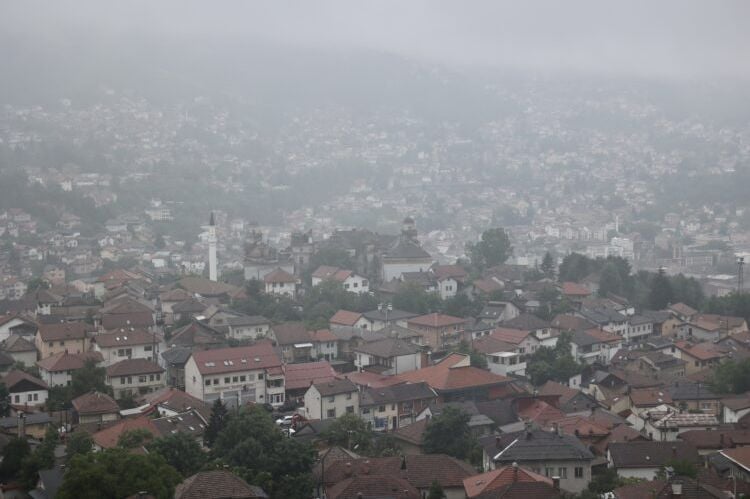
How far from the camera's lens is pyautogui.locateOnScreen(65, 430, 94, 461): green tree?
2156 cm

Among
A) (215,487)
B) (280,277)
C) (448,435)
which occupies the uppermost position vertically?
(215,487)

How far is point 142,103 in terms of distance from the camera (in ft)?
437

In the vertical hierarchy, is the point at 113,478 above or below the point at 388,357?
above

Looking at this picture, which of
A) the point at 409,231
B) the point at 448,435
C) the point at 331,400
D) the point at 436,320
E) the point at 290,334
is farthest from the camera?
the point at 409,231

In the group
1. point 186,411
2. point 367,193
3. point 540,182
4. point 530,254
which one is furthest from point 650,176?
point 186,411

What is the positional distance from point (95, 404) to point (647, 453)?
42.8 feet

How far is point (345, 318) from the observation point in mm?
36312

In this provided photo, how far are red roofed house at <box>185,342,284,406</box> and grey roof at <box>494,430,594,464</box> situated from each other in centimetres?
834

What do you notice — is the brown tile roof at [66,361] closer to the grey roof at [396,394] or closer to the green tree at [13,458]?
the green tree at [13,458]

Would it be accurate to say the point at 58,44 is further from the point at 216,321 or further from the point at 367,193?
the point at 216,321

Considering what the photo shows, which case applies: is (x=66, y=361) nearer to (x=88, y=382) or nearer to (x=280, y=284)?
(x=88, y=382)

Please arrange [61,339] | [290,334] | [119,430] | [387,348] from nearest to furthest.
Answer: [119,430] < [61,339] < [387,348] < [290,334]

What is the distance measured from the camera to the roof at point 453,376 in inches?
1103

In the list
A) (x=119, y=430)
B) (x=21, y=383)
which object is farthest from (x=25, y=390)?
(x=119, y=430)
